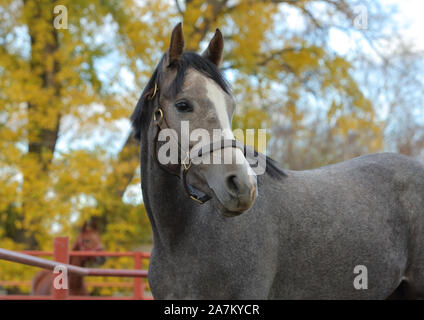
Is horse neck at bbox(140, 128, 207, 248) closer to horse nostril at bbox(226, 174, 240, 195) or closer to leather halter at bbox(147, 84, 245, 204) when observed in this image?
leather halter at bbox(147, 84, 245, 204)

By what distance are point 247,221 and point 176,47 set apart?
3.30ft

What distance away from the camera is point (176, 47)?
8.18ft

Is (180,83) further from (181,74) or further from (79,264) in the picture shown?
(79,264)

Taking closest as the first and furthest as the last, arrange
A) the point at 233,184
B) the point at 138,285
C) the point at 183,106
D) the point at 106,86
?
the point at 233,184 → the point at 183,106 → the point at 138,285 → the point at 106,86

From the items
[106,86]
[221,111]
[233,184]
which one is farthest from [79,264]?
[233,184]

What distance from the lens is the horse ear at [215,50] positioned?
2.61 metres

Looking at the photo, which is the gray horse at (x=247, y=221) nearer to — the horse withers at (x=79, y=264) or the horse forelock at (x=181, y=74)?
the horse forelock at (x=181, y=74)

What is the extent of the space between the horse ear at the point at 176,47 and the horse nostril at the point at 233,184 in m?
0.83

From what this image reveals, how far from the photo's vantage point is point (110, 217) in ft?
34.5

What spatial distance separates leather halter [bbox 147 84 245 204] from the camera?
2109 millimetres

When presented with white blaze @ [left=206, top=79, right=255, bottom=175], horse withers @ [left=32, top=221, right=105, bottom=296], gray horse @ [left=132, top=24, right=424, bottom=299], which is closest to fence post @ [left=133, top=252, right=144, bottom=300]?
horse withers @ [left=32, top=221, right=105, bottom=296]

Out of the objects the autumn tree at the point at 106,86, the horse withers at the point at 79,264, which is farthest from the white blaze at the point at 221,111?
the autumn tree at the point at 106,86

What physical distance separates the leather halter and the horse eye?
0.38 feet
